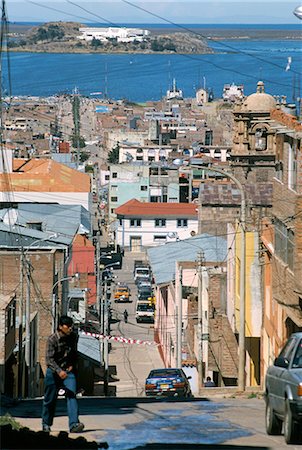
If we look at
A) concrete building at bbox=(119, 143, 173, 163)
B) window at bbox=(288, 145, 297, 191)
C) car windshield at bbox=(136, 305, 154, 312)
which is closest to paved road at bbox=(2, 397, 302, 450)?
window at bbox=(288, 145, 297, 191)

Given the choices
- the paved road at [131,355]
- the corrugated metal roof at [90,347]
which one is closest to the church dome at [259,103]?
the paved road at [131,355]

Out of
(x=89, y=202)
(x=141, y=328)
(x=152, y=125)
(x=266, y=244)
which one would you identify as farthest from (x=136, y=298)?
(x=152, y=125)

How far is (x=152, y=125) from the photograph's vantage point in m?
163

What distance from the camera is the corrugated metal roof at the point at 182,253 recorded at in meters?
49.4

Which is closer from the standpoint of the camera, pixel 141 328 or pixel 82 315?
pixel 82 315

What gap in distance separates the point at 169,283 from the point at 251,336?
20.6m

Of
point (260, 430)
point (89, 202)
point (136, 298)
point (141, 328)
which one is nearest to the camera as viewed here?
point (260, 430)

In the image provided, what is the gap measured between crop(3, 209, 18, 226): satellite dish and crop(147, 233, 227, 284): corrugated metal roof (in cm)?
563

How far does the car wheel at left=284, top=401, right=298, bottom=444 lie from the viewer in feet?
44.6

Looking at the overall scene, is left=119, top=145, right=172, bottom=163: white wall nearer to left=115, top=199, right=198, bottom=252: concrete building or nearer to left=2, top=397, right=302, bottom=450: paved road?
left=115, top=199, right=198, bottom=252: concrete building

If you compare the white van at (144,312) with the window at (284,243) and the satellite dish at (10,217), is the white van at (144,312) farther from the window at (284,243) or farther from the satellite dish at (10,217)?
the window at (284,243)

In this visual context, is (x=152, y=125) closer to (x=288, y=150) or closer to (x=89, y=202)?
(x=89, y=202)

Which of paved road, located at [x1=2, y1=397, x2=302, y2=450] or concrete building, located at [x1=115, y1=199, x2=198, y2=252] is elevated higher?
paved road, located at [x1=2, y1=397, x2=302, y2=450]

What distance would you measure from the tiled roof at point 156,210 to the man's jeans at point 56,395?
258ft
